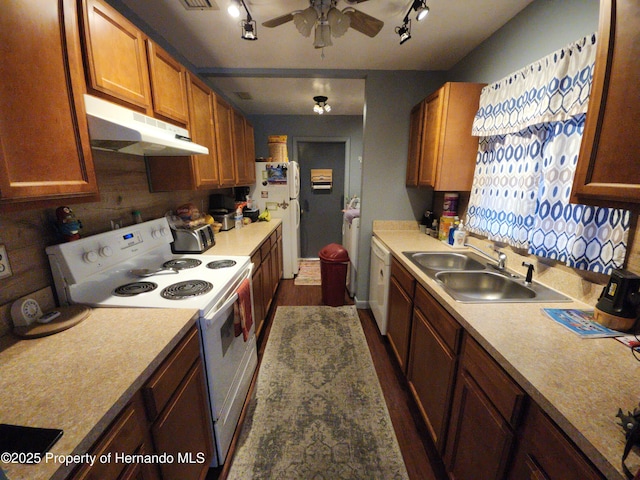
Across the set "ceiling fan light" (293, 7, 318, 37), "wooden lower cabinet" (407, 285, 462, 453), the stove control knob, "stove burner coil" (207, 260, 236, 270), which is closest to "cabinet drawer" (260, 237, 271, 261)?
"stove burner coil" (207, 260, 236, 270)

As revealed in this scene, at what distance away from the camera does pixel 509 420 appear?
812 millimetres

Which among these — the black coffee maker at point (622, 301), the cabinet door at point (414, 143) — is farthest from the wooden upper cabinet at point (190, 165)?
the black coffee maker at point (622, 301)

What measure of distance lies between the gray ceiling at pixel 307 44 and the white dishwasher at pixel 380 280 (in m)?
1.60

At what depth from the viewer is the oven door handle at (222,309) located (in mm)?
1151

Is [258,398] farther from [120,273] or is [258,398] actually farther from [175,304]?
[120,273]

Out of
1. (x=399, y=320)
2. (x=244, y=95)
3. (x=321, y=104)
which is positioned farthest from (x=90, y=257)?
(x=321, y=104)

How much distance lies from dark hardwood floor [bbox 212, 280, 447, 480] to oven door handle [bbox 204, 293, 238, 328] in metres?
0.81

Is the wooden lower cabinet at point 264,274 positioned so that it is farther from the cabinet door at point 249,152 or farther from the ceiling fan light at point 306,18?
the ceiling fan light at point 306,18

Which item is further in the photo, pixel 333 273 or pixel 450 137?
pixel 333 273

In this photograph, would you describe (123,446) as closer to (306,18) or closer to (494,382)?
(494,382)

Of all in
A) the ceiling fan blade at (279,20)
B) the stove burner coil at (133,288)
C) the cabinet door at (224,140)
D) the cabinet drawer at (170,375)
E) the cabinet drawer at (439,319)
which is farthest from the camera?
the cabinet door at (224,140)

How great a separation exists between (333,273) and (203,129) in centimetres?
184

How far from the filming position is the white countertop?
1.92 ft

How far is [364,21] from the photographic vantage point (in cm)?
138
